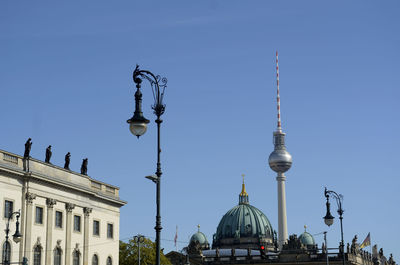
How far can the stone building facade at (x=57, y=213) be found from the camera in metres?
66.8

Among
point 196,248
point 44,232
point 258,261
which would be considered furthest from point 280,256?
point 44,232

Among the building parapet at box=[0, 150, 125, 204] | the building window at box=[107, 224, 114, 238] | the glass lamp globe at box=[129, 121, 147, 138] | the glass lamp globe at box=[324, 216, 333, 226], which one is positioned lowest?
the glass lamp globe at box=[324, 216, 333, 226]

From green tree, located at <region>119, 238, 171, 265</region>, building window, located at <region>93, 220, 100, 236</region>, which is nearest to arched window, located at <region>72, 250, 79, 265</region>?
building window, located at <region>93, 220, 100, 236</region>

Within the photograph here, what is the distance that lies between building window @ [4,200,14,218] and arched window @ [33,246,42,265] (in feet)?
15.2

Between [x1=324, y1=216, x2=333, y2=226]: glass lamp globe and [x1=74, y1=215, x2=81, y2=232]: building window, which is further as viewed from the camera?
[x1=74, y1=215, x2=81, y2=232]: building window

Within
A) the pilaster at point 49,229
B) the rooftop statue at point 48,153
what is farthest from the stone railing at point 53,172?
the pilaster at point 49,229

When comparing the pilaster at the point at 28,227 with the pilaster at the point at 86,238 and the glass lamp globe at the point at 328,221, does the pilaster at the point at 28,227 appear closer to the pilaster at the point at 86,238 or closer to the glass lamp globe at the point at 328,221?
the pilaster at the point at 86,238

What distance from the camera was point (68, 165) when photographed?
3012 inches

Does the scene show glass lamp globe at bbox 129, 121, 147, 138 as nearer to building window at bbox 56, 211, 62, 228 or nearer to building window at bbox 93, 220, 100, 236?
building window at bbox 56, 211, 62, 228

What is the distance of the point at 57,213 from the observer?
7269cm

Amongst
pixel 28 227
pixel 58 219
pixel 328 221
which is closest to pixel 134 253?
pixel 58 219

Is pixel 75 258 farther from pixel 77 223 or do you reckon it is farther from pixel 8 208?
pixel 8 208

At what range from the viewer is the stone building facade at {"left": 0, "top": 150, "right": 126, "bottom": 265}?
6681 centimetres

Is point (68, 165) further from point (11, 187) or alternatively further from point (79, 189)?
point (11, 187)
